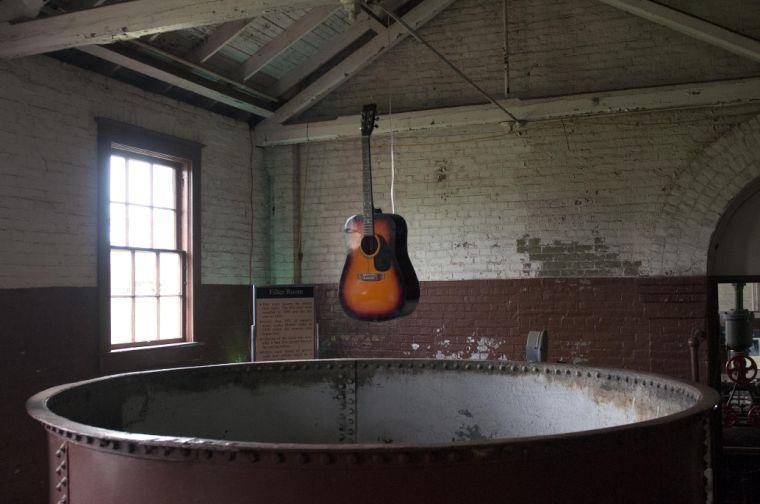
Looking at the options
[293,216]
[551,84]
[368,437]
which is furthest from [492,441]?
[293,216]

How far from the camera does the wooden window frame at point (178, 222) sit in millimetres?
5680

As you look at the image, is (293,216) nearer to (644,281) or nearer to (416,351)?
(416,351)

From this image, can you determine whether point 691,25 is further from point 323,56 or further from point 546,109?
point 323,56

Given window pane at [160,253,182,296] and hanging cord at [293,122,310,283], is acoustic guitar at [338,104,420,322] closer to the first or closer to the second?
window pane at [160,253,182,296]

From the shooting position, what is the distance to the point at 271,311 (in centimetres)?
671

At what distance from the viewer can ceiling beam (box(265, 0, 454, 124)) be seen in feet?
24.0

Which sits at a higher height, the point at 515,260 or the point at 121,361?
the point at 515,260

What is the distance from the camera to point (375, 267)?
5707mm

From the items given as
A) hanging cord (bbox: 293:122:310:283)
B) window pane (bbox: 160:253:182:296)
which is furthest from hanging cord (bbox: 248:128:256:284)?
window pane (bbox: 160:253:182:296)

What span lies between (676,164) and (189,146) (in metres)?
4.70

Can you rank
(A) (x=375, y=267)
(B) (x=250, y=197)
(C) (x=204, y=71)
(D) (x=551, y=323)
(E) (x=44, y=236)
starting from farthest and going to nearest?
(B) (x=250, y=197), (D) (x=551, y=323), (C) (x=204, y=71), (A) (x=375, y=267), (E) (x=44, y=236)

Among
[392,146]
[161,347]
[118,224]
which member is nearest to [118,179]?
[118,224]

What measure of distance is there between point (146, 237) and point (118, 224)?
Answer: 1.19 feet

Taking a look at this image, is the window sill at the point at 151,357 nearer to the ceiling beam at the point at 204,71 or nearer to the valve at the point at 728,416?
the ceiling beam at the point at 204,71
